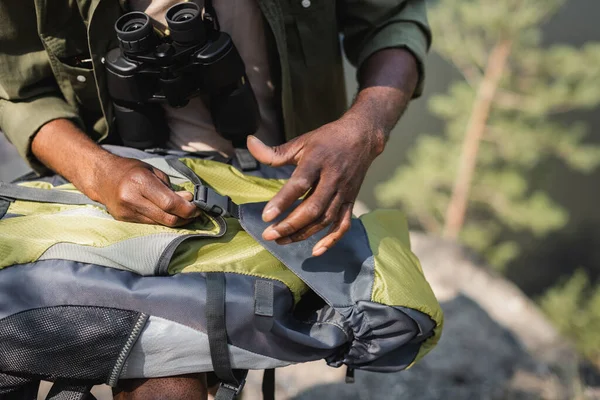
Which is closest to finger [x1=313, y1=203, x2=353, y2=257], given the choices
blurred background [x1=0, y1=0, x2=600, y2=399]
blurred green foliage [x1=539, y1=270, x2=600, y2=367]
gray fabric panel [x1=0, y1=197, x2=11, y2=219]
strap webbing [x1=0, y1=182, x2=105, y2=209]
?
strap webbing [x1=0, y1=182, x2=105, y2=209]

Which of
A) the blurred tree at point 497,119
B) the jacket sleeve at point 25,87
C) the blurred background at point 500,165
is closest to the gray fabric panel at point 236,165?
the jacket sleeve at point 25,87

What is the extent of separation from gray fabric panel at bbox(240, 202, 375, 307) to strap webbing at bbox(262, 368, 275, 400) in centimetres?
32

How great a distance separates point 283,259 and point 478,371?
1838mm

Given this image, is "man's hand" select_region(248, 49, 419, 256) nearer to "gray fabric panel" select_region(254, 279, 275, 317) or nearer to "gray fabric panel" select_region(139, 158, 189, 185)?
"gray fabric panel" select_region(254, 279, 275, 317)

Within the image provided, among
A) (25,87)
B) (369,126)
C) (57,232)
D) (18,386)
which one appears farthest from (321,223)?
(25,87)

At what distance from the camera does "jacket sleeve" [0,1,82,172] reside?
1387 millimetres

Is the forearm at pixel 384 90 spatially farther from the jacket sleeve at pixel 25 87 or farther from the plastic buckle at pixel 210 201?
the jacket sleeve at pixel 25 87

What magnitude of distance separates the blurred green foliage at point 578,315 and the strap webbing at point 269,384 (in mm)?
5653

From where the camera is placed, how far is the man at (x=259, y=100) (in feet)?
3.88

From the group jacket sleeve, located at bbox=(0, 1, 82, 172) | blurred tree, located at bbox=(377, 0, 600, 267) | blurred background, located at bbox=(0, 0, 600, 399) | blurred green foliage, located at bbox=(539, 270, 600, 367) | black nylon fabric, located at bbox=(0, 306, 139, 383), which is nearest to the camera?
black nylon fabric, located at bbox=(0, 306, 139, 383)

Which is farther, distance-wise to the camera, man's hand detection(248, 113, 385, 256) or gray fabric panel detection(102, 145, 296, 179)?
gray fabric panel detection(102, 145, 296, 179)

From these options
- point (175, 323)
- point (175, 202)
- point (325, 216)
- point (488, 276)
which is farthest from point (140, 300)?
point (488, 276)

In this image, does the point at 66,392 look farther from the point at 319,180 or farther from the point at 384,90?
the point at 384,90

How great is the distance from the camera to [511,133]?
696 centimetres
